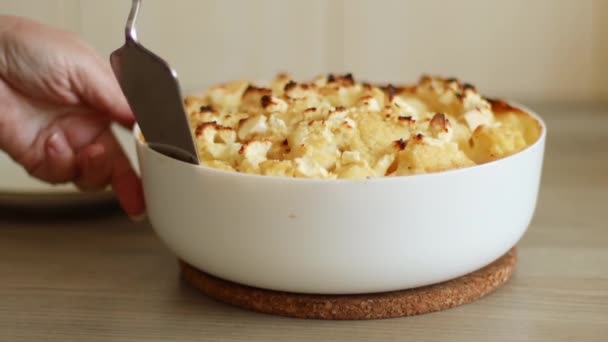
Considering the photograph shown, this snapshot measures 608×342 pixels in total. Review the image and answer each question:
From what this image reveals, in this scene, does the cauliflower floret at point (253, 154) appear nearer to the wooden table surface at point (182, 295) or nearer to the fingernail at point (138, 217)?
the wooden table surface at point (182, 295)

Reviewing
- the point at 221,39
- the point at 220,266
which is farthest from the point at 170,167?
the point at 221,39

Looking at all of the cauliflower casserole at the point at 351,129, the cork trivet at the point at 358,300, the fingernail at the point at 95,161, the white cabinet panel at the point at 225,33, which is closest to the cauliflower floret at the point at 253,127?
the cauliflower casserole at the point at 351,129

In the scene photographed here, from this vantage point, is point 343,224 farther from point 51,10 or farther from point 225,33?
point 51,10

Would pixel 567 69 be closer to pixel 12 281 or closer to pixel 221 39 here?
pixel 221 39

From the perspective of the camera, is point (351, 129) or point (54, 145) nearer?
point (351, 129)

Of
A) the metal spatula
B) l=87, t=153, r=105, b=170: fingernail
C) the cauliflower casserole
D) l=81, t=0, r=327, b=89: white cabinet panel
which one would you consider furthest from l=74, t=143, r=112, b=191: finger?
l=81, t=0, r=327, b=89: white cabinet panel

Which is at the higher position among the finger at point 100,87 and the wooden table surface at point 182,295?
the finger at point 100,87

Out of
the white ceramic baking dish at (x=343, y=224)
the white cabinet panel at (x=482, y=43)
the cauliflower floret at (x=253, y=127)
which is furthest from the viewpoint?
the white cabinet panel at (x=482, y=43)

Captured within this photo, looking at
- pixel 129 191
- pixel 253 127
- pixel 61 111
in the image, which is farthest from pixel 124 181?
pixel 253 127
